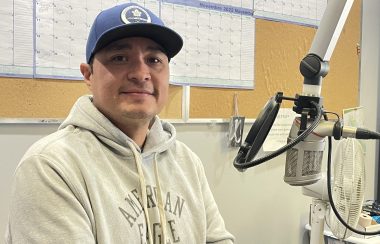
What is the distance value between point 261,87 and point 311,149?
1175mm

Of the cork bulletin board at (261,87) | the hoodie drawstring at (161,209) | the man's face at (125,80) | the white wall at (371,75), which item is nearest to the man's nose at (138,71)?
the man's face at (125,80)

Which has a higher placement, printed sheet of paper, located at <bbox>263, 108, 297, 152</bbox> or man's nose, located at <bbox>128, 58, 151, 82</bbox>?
man's nose, located at <bbox>128, 58, 151, 82</bbox>

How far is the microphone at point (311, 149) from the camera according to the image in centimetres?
78

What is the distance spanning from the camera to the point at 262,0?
192 centimetres

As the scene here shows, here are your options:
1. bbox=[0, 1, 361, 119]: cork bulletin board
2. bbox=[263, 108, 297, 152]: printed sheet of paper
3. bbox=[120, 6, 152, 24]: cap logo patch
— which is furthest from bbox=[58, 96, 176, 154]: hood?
bbox=[263, 108, 297, 152]: printed sheet of paper

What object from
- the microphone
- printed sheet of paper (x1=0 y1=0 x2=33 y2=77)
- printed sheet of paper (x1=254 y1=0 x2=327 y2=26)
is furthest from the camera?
printed sheet of paper (x1=254 y1=0 x2=327 y2=26)

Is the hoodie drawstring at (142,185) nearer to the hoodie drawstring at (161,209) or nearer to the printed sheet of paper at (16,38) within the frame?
the hoodie drawstring at (161,209)

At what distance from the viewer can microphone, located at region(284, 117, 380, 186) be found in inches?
30.8

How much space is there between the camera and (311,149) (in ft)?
2.65

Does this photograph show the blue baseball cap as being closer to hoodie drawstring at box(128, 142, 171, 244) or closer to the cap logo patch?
the cap logo patch

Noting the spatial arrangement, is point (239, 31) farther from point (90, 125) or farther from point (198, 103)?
point (90, 125)

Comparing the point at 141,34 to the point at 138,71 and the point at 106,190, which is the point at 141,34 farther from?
the point at 106,190

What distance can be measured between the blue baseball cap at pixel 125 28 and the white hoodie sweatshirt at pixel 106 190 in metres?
0.17

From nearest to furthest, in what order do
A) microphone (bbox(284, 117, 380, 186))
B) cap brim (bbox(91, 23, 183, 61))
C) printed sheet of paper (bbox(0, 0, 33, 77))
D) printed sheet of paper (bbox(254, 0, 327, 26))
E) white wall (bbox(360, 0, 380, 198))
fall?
microphone (bbox(284, 117, 380, 186)), cap brim (bbox(91, 23, 183, 61)), printed sheet of paper (bbox(0, 0, 33, 77)), printed sheet of paper (bbox(254, 0, 327, 26)), white wall (bbox(360, 0, 380, 198))
